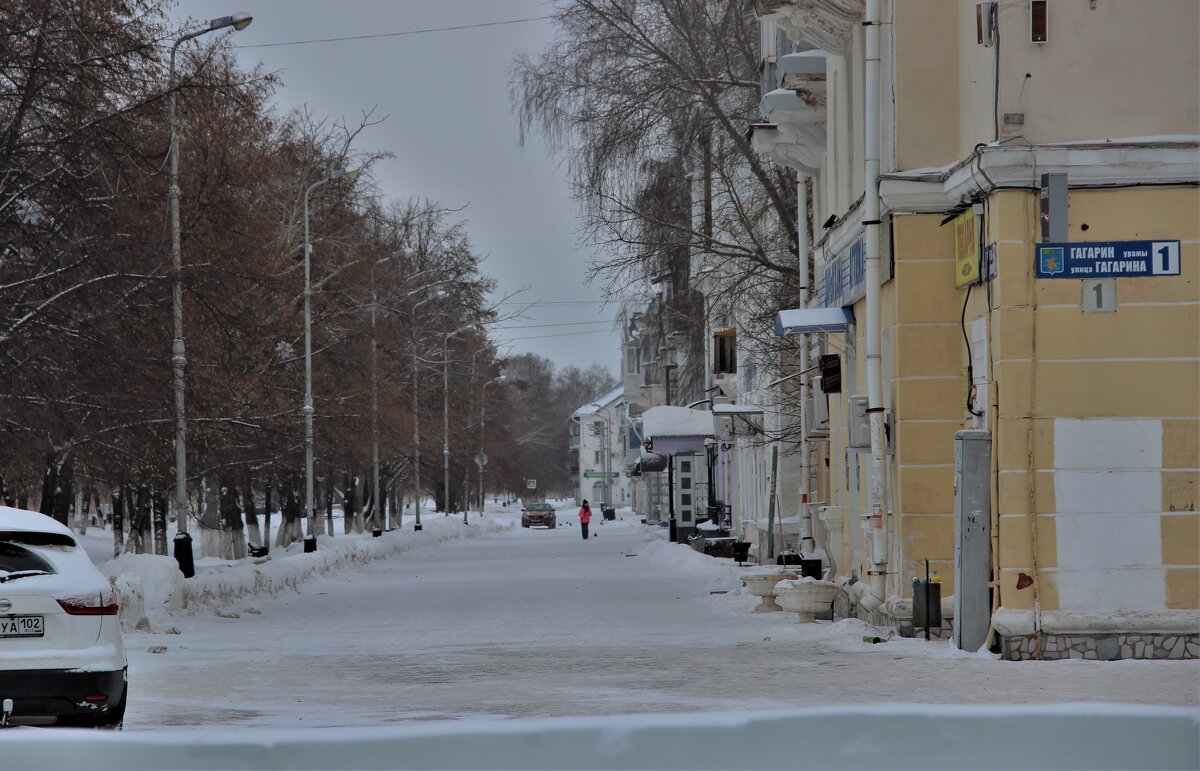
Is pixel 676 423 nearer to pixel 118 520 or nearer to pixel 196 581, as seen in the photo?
pixel 118 520

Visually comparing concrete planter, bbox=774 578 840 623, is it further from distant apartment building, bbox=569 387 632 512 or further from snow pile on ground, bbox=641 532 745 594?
distant apartment building, bbox=569 387 632 512

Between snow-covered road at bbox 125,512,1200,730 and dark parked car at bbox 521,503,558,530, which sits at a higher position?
snow-covered road at bbox 125,512,1200,730

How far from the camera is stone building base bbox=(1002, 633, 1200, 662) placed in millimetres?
16344

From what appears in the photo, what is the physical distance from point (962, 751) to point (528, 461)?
14636 cm

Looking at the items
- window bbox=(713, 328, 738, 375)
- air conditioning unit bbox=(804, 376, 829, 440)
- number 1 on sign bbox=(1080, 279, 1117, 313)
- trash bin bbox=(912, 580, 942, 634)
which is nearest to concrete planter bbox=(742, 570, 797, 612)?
air conditioning unit bbox=(804, 376, 829, 440)

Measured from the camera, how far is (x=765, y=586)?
80.5ft

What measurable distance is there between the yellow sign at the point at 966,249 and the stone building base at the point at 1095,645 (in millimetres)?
3536

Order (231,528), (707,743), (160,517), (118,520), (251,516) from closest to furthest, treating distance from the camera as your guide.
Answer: (707,743) → (160,517) → (231,528) → (118,520) → (251,516)

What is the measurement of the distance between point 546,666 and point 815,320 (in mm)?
7446

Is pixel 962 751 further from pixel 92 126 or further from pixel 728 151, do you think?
pixel 728 151

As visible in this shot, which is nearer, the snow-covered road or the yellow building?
the snow-covered road

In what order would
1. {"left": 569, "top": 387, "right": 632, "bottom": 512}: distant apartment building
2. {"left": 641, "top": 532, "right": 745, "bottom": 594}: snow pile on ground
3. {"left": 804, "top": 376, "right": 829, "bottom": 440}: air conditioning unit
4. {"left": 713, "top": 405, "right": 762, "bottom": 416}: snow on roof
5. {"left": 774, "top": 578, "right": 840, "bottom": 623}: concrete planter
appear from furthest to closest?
{"left": 569, "top": 387, "right": 632, "bottom": 512}: distant apartment building
{"left": 713, "top": 405, "right": 762, "bottom": 416}: snow on roof
{"left": 641, "top": 532, "right": 745, "bottom": 594}: snow pile on ground
{"left": 804, "top": 376, "right": 829, "bottom": 440}: air conditioning unit
{"left": 774, "top": 578, "right": 840, "bottom": 623}: concrete planter

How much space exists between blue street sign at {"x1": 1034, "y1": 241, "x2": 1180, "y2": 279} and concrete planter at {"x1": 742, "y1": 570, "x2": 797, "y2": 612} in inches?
355

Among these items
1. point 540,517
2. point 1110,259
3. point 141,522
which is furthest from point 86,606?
point 540,517
